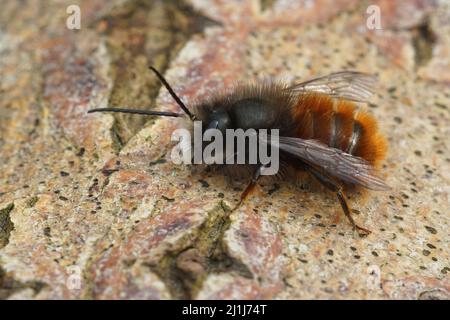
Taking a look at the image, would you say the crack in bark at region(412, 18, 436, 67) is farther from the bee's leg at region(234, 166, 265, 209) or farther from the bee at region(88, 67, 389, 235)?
the bee's leg at region(234, 166, 265, 209)

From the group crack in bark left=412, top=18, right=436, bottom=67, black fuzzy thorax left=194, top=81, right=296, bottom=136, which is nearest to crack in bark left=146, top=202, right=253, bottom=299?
black fuzzy thorax left=194, top=81, right=296, bottom=136

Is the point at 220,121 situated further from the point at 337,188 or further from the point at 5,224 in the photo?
the point at 5,224

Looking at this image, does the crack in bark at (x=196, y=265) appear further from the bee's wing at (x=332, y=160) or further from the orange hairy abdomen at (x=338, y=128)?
the orange hairy abdomen at (x=338, y=128)

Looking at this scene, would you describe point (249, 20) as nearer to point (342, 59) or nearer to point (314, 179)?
point (342, 59)

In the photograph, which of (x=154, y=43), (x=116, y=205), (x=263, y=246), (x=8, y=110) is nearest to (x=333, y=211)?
(x=263, y=246)

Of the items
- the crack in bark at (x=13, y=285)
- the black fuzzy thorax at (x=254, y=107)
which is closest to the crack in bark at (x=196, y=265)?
the crack in bark at (x=13, y=285)

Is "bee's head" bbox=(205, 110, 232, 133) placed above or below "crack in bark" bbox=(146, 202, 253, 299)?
above

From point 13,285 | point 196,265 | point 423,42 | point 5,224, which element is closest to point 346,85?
point 423,42

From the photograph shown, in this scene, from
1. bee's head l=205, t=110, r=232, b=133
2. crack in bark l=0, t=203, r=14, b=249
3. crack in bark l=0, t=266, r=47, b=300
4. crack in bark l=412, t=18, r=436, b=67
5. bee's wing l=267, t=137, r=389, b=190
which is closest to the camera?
crack in bark l=0, t=266, r=47, b=300
